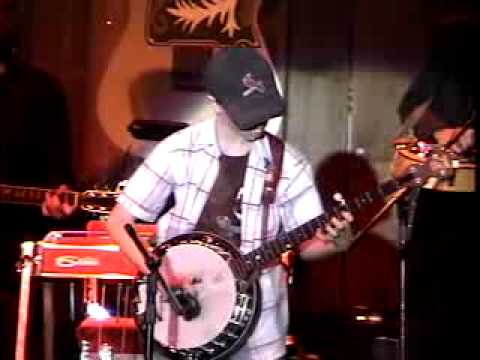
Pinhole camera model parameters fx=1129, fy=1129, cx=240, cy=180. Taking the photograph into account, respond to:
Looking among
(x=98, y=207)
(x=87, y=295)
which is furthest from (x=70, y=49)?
(x=87, y=295)

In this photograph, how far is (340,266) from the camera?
14.0 ft

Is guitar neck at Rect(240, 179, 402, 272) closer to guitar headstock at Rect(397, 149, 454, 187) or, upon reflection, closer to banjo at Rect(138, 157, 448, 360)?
banjo at Rect(138, 157, 448, 360)

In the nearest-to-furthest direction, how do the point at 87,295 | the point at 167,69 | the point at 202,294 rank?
the point at 202,294
the point at 87,295
the point at 167,69

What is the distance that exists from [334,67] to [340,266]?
750 mm

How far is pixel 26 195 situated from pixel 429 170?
4.99 ft

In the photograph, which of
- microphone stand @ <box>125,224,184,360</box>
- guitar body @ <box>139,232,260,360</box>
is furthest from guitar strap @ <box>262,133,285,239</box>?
microphone stand @ <box>125,224,184,360</box>

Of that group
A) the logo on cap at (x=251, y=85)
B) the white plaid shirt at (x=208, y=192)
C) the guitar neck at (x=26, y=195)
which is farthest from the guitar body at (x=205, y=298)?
the guitar neck at (x=26, y=195)

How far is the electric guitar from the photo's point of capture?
4.10 m

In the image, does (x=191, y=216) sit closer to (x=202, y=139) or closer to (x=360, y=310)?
(x=202, y=139)

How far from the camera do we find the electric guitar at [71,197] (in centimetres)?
410

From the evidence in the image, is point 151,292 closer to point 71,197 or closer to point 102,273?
point 102,273

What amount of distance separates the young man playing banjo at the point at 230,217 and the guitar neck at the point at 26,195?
55 centimetres

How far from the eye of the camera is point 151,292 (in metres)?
3.36

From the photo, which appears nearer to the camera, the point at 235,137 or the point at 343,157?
the point at 235,137
